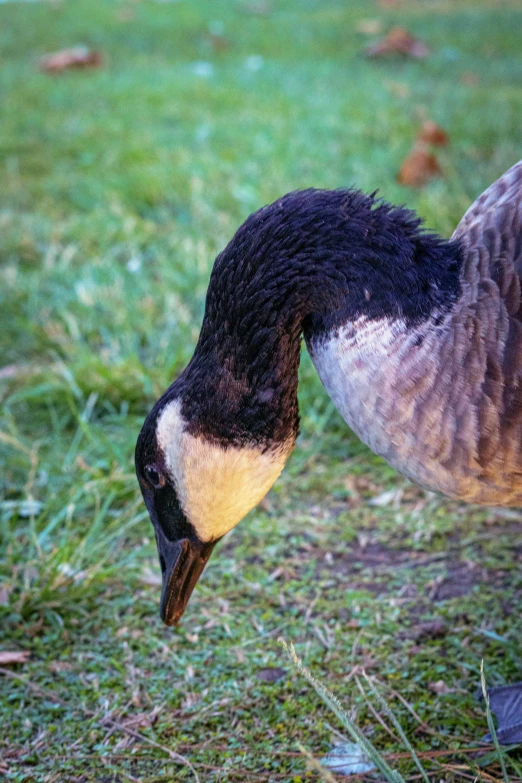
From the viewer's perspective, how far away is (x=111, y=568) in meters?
2.83

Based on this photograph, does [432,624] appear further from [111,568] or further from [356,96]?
[356,96]

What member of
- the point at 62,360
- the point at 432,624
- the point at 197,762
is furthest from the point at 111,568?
the point at 62,360

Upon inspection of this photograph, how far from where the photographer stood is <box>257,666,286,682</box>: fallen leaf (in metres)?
2.53

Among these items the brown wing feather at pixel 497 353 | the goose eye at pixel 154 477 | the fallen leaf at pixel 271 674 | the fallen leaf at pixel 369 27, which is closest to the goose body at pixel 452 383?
the brown wing feather at pixel 497 353

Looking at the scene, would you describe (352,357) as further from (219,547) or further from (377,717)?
(219,547)

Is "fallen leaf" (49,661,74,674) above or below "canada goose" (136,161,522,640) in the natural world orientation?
below

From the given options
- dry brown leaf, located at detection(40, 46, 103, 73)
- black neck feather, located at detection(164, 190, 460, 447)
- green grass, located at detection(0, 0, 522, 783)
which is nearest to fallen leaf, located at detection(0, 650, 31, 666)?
green grass, located at detection(0, 0, 522, 783)

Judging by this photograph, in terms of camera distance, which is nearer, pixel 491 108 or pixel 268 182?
pixel 268 182

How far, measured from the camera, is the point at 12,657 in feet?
8.43

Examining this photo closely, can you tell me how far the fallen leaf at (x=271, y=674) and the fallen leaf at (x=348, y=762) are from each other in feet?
1.13

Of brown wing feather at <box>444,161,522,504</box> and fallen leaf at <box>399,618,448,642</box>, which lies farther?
fallen leaf at <box>399,618,448,642</box>

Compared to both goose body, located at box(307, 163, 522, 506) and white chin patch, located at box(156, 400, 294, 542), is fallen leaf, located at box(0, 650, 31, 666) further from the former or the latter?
goose body, located at box(307, 163, 522, 506)

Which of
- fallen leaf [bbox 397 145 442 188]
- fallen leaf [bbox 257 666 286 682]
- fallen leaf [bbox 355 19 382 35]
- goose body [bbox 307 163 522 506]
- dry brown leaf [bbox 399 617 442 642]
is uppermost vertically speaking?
goose body [bbox 307 163 522 506]

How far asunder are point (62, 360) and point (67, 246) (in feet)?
4.10
